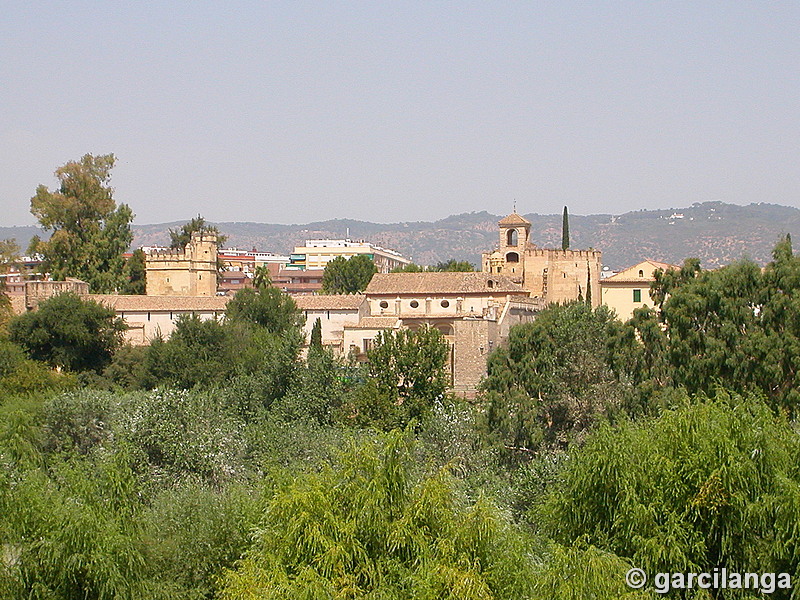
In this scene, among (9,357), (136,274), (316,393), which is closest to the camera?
(316,393)

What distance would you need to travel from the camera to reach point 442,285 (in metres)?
49.9

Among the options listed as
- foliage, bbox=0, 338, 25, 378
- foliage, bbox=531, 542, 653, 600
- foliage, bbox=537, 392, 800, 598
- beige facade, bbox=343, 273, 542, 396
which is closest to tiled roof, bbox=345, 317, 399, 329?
beige facade, bbox=343, 273, 542, 396

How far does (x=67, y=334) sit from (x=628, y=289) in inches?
881

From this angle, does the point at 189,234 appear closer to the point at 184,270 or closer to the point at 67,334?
the point at 184,270

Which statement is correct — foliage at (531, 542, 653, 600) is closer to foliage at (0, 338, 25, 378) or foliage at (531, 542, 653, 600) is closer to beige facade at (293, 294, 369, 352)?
foliage at (0, 338, 25, 378)

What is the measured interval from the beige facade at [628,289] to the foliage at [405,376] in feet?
51.3

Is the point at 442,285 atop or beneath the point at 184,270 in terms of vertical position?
beneath

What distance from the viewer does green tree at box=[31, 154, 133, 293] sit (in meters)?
53.8

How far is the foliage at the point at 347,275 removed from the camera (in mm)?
66812

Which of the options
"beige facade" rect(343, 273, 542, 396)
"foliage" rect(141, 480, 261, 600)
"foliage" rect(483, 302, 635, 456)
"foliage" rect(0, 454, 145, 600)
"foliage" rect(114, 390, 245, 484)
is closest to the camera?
"foliage" rect(0, 454, 145, 600)

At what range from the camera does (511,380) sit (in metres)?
30.9

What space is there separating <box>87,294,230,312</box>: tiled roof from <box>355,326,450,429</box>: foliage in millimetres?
15181

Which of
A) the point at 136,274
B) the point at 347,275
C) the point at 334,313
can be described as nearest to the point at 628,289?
the point at 334,313

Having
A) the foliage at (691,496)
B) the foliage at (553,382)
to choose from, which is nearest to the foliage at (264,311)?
the foliage at (553,382)
